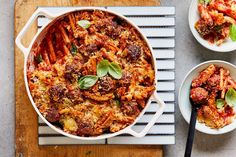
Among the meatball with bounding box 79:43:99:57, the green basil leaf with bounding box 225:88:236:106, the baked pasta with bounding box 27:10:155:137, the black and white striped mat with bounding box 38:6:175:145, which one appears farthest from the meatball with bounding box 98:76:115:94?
the green basil leaf with bounding box 225:88:236:106

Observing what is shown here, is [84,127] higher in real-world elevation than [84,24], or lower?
lower

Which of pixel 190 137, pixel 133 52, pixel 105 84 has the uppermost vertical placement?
pixel 133 52

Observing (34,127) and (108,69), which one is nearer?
(108,69)

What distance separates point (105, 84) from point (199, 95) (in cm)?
43

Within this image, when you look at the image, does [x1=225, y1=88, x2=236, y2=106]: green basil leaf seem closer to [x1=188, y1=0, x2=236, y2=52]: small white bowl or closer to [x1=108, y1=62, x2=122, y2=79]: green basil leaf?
[x1=188, y1=0, x2=236, y2=52]: small white bowl

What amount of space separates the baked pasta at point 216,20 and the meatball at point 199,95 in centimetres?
21

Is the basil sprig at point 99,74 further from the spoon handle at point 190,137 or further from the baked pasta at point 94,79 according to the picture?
the spoon handle at point 190,137

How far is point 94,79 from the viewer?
1998mm

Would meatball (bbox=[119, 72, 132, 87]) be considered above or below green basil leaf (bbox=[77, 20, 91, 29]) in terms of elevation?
below

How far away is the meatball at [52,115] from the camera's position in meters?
2.00

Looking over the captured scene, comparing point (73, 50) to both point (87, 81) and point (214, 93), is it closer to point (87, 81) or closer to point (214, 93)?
point (87, 81)

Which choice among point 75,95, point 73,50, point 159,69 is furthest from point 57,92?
point 159,69

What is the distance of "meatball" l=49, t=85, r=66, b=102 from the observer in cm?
199

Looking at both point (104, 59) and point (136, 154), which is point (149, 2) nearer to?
point (104, 59)
